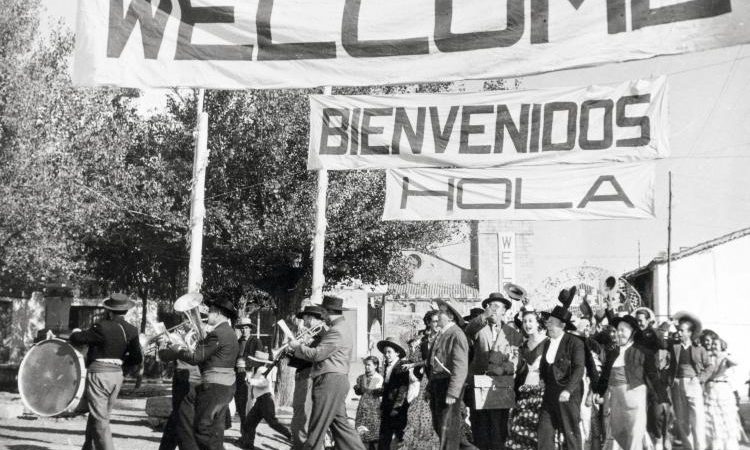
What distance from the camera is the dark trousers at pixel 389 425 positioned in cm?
1058

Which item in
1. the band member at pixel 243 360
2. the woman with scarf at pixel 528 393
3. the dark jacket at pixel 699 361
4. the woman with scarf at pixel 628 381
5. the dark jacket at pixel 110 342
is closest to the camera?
the woman with scarf at pixel 528 393

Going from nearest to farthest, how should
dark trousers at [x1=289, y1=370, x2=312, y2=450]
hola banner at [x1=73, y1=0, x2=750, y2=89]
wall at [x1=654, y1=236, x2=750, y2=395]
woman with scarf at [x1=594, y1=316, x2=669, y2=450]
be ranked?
hola banner at [x1=73, y1=0, x2=750, y2=89], dark trousers at [x1=289, y1=370, x2=312, y2=450], woman with scarf at [x1=594, y1=316, x2=669, y2=450], wall at [x1=654, y1=236, x2=750, y2=395]

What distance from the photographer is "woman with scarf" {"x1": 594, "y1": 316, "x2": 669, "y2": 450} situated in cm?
1016

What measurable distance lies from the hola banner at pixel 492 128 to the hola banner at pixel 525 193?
0.41 m

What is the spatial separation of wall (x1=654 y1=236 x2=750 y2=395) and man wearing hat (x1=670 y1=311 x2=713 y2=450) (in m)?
21.6

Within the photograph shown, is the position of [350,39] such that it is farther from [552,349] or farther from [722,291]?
[722,291]

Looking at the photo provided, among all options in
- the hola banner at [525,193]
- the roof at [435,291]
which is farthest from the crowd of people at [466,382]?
the roof at [435,291]

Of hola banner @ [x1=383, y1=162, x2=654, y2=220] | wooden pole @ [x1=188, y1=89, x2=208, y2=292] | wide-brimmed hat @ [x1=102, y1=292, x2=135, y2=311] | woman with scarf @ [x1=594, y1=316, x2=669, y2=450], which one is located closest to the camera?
hola banner @ [x1=383, y1=162, x2=654, y2=220]

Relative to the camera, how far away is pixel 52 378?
10.3m

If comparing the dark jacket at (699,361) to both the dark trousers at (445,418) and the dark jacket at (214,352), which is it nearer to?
the dark trousers at (445,418)

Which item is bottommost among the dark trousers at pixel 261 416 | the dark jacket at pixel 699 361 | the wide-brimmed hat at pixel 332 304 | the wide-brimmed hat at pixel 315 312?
the dark trousers at pixel 261 416

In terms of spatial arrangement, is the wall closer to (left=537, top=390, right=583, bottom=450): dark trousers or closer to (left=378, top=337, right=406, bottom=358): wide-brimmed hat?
(left=378, top=337, right=406, bottom=358): wide-brimmed hat

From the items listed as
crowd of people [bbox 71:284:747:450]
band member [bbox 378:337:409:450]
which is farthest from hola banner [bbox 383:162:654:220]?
band member [bbox 378:337:409:450]

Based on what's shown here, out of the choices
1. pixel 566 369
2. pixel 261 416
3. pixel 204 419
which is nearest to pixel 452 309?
pixel 566 369
